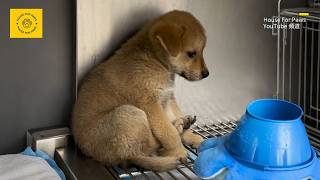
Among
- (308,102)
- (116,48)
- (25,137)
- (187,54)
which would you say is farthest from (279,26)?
(25,137)

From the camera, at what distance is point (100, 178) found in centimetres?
117

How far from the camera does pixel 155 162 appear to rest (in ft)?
3.98

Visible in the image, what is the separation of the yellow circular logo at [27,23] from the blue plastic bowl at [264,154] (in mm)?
587

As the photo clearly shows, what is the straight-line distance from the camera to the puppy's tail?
1210 mm

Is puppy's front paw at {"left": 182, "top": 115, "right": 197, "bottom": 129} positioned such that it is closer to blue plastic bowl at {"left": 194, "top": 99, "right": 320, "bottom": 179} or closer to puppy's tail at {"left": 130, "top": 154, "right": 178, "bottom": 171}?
puppy's tail at {"left": 130, "top": 154, "right": 178, "bottom": 171}

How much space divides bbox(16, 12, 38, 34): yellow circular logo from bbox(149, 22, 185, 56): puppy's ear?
0.31 metres

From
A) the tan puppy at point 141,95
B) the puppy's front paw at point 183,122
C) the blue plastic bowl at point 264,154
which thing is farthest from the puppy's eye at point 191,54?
the blue plastic bowl at point 264,154

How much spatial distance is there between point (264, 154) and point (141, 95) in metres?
0.45

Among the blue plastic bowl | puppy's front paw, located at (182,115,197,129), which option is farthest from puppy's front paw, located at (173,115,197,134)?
the blue plastic bowl

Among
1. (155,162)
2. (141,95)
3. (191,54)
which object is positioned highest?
(191,54)

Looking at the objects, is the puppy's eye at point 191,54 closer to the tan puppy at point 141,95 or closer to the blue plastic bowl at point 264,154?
the tan puppy at point 141,95

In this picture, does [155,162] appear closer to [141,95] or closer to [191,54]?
[141,95]

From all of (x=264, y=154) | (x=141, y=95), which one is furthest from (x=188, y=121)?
(x=264, y=154)

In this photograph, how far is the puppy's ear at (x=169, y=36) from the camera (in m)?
1.27
